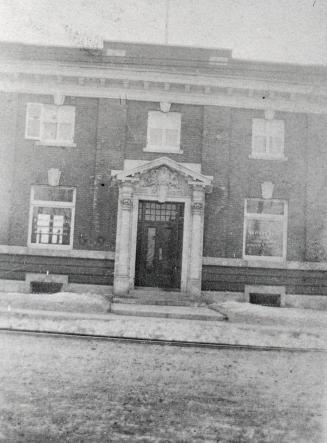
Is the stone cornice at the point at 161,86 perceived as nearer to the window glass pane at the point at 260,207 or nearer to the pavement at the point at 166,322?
the window glass pane at the point at 260,207

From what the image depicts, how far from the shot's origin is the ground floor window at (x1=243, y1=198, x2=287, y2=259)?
15.5m

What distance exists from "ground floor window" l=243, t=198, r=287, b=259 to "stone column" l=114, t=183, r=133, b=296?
450 cm

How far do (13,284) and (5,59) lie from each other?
27.1 ft

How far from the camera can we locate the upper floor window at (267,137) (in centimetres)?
1572

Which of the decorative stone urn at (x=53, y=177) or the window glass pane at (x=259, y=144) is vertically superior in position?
the window glass pane at (x=259, y=144)

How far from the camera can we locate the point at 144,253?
49.4 feet

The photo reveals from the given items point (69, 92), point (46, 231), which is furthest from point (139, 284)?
point (69, 92)

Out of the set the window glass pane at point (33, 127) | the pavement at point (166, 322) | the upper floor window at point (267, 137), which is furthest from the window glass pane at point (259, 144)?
the window glass pane at point (33, 127)

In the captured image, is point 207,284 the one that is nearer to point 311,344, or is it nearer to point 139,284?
point 139,284

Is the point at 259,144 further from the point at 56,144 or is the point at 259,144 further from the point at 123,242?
the point at 56,144

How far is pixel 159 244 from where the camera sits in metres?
15.1

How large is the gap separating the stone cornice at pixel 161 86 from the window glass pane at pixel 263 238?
4.47 m

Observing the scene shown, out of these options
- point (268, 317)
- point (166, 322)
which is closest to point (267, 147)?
point (268, 317)

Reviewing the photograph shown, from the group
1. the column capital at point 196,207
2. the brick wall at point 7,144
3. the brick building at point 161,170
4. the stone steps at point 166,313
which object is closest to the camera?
the stone steps at point 166,313
